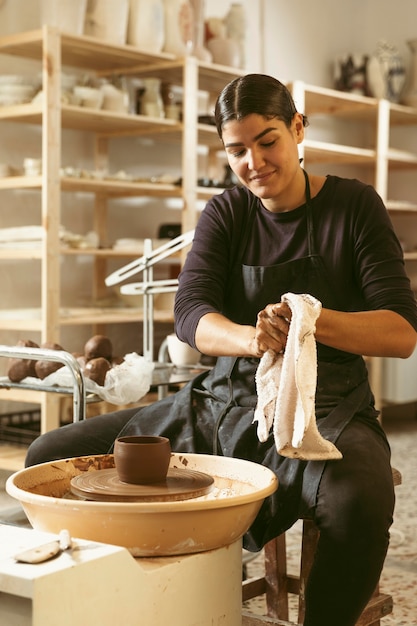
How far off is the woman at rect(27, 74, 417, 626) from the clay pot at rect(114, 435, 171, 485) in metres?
0.29

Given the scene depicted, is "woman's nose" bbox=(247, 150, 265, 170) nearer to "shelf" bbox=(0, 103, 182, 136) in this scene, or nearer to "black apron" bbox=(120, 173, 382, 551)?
"black apron" bbox=(120, 173, 382, 551)

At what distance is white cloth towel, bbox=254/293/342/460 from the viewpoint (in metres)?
1.51

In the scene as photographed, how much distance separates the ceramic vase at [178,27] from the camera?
454 centimetres

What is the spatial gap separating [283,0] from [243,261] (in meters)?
4.23

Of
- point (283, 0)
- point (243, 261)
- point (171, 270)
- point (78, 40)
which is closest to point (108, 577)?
point (243, 261)

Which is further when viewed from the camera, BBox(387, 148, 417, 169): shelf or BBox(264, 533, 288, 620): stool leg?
BBox(387, 148, 417, 169): shelf

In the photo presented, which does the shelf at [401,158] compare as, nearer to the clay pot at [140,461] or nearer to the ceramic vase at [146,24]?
the ceramic vase at [146,24]

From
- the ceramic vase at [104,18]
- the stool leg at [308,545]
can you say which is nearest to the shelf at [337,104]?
the ceramic vase at [104,18]

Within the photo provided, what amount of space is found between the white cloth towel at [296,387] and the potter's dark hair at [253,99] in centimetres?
44

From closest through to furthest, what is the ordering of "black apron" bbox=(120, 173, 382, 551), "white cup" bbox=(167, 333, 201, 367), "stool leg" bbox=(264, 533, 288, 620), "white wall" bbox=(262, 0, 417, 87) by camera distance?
"black apron" bbox=(120, 173, 382, 551) < "stool leg" bbox=(264, 533, 288, 620) < "white cup" bbox=(167, 333, 201, 367) < "white wall" bbox=(262, 0, 417, 87)

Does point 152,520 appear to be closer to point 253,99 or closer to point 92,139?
point 253,99

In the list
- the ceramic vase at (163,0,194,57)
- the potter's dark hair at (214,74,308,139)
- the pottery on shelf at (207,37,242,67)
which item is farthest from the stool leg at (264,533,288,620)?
the pottery on shelf at (207,37,242,67)

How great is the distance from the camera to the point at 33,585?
1.12 m

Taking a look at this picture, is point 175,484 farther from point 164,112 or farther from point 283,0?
point 283,0
